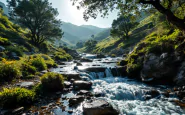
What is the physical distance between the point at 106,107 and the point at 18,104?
6548 millimetres

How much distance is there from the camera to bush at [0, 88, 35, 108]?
963 centimetres

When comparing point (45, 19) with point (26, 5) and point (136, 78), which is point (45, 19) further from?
point (136, 78)

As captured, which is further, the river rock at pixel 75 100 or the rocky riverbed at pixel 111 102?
the river rock at pixel 75 100

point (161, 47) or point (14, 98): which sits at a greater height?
point (161, 47)

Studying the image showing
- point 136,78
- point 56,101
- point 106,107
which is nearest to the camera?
point 106,107

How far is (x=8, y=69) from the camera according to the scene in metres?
14.0

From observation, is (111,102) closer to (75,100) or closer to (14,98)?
(75,100)

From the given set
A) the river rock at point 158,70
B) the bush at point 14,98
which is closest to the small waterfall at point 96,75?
the river rock at point 158,70

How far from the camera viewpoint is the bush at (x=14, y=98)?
9.63 m

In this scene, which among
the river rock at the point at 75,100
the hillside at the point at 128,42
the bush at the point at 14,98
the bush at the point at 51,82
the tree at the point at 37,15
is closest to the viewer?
the bush at the point at 14,98

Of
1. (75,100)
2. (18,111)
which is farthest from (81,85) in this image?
(18,111)

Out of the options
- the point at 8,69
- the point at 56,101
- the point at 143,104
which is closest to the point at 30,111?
the point at 56,101

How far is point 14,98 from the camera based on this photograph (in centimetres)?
989

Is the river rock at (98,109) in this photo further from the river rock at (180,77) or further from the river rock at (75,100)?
the river rock at (180,77)
